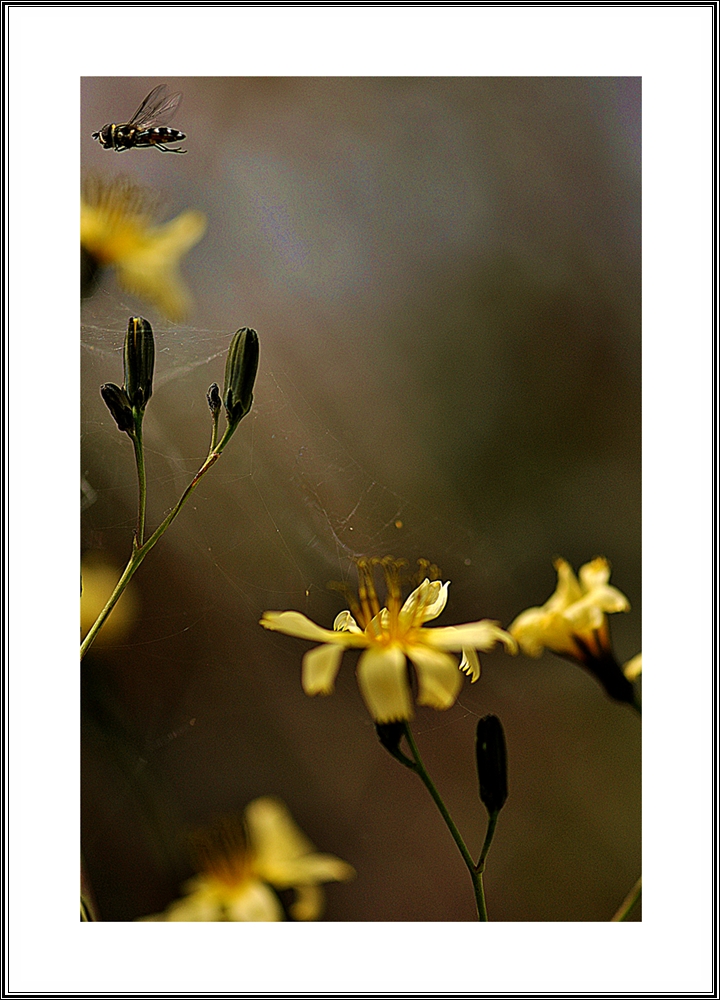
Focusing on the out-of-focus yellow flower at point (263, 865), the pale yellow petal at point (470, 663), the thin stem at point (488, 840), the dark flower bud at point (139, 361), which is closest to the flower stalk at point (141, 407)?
the dark flower bud at point (139, 361)

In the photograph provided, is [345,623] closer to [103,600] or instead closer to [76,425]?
[103,600]

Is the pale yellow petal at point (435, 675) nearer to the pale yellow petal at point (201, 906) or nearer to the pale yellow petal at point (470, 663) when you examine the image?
the pale yellow petal at point (470, 663)

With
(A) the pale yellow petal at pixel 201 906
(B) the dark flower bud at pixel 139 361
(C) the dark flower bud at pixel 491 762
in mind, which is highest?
(B) the dark flower bud at pixel 139 361

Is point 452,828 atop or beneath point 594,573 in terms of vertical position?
beneath

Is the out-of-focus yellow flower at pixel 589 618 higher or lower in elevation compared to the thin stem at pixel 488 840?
higher

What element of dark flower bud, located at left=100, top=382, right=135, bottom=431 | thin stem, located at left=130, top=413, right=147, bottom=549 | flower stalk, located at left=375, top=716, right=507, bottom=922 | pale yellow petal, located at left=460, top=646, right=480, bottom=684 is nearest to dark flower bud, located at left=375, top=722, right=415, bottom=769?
flower stalk, located at left=375, top=716, right=507, bottom=922

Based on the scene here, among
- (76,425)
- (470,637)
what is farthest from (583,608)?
A: (76,425)

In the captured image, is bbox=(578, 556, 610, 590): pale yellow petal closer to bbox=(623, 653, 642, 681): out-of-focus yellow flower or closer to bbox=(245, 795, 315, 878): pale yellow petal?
bbox=(623, 653, 642, 681): out-of-focus yellow flower
